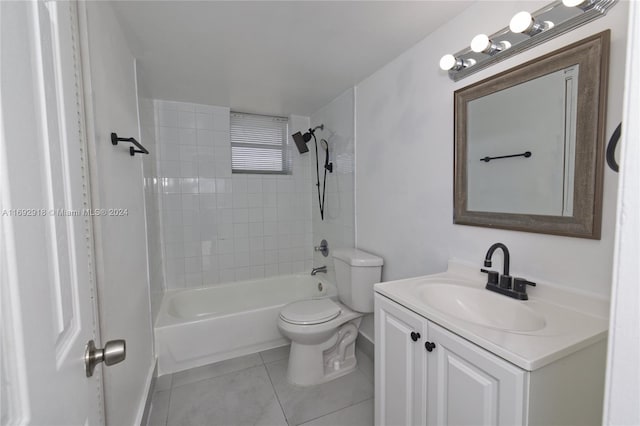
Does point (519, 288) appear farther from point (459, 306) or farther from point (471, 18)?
point (471, 18)

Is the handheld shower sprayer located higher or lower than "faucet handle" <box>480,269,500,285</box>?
higher

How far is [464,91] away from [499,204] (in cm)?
60

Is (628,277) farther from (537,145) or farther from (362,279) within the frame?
(362,279)

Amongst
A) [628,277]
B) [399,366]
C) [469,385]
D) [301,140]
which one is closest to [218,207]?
[301,140]

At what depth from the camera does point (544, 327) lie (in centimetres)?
91

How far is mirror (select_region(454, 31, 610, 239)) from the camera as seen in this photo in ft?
3.08

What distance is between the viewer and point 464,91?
1363 mm

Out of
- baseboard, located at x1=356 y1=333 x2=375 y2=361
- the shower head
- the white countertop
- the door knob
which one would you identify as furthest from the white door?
the shower head

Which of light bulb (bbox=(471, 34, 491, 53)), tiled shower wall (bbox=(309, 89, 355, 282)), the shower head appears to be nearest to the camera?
light bulb (bbox=(471, 34, 491, 53))

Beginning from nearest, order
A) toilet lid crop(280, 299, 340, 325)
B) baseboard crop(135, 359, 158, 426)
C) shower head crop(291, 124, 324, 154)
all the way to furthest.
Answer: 1. baseboard crop(135, 359, 158, 426)
2. toilet lid crop(280, 299, 340, 325)
3. shower head crop(291, 124, 324, 154)

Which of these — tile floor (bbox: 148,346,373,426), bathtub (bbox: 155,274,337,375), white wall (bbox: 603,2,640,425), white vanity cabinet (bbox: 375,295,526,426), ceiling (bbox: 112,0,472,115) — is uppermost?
ceiling (bbox: 112,0,472,115)

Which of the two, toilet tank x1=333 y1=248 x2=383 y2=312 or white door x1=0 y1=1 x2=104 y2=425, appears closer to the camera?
white door x1=0 y1=1 x2=104 y2=425

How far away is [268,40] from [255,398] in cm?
222

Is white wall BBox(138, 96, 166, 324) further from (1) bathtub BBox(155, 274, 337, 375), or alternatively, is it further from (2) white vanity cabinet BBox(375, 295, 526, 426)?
(2) white vanity cabinet BBox(375, 295, 526, 426)
